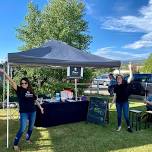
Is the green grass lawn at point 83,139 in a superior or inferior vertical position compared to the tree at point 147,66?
inferior

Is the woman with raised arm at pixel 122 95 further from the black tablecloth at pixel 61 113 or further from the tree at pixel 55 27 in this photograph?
the tree at pixel 55 27

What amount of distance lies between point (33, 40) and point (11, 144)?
1453 centimetres

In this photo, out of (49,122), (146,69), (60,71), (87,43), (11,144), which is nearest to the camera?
(11,144)

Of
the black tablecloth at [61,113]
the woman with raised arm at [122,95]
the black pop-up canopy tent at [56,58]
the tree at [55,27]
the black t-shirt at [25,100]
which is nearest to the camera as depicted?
the black t-shirt at [25,100]

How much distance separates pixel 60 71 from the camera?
70.3 ft

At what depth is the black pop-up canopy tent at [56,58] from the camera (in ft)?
29.7

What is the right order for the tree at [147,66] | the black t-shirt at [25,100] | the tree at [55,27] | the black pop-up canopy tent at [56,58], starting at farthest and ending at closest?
the tree at [147,66], the tree at [55,27], the black pop-up canopy tent at [56,58], the black t-shirt at [25,100]

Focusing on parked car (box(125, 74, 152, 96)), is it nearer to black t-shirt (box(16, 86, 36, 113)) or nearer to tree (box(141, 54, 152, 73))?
black t-shirt (box(16, 86, 36, 113))

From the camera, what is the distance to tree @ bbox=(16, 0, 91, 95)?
70.4 ft

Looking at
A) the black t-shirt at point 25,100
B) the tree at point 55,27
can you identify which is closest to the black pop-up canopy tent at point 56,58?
the black t-shirt at point 25,100

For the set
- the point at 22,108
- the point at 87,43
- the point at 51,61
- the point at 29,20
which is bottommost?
the point at 22,108

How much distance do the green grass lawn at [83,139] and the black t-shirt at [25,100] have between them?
37.6 inches

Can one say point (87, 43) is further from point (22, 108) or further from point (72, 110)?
point (22, 108)

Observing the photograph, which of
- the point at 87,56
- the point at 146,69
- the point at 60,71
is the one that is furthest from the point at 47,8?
the point at 146,69
